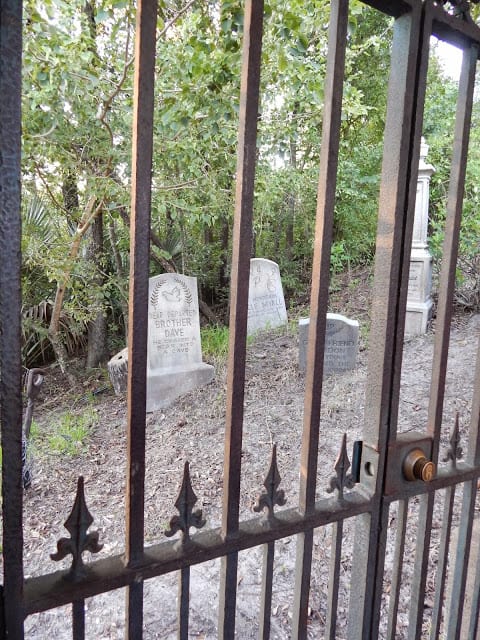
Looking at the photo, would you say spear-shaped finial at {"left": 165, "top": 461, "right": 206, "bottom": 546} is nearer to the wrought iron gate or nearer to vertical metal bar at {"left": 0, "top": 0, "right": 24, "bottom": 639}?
the wrought iron gate

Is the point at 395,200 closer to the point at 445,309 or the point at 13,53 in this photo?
the point at 445,309

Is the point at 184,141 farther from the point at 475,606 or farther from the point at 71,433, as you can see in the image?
the point at 475,606

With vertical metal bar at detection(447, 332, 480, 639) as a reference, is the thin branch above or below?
above

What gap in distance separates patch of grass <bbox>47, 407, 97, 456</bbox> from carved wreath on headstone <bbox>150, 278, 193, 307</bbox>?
1.56m

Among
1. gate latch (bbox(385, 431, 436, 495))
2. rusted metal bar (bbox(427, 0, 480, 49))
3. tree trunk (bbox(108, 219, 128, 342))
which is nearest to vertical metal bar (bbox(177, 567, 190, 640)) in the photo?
gate latch (bbox(385, 431, 436, 495))

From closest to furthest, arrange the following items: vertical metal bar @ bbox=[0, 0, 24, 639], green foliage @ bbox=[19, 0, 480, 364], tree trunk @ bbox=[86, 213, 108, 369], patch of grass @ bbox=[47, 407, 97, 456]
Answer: vertical metal bar @ bbox=[0, 0, 24, 639] < green foliage @ bbox=[19, 0, 480, 364] < patch of grass @ bbox=[47, 407, 97, 456] < tree trunk @ bbox=[86, 213, 108, 369]

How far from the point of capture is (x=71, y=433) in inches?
183

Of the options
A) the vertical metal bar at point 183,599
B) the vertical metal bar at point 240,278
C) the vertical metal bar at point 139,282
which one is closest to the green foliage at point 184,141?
the vertical metal bar at point 240,278

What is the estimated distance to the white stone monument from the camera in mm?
6680

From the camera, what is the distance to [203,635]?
6.81ft

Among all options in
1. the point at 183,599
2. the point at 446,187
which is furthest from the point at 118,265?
the point at 183,599

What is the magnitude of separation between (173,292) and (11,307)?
17.0 feet

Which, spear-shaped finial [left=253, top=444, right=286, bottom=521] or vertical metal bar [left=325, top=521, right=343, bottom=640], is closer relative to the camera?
spear-shaped finial [left=253, top=444, right=286, bottom=521]

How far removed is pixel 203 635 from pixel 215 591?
0.30 meters
